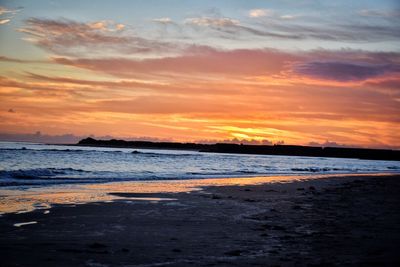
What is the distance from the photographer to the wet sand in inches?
263

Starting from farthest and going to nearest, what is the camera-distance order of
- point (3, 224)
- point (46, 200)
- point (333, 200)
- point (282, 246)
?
point (333, 200) → point (46, 200) → point (3, 224) → point (282, 246)

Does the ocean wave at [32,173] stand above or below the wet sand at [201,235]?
below

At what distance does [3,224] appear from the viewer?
9273 millimetres

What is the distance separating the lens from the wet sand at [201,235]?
21.9ft

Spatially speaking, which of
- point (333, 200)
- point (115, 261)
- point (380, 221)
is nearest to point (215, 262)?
point (115, 261)

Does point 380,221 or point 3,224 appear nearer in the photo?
point 3,224

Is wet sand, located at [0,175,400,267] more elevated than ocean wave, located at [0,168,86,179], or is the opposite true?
wet sand, located at [0,175,400,267]

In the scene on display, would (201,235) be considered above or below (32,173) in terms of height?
above

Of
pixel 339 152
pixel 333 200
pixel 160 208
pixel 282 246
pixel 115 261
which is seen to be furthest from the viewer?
pixel 339 152

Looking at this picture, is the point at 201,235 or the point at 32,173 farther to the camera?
the point at 32,173

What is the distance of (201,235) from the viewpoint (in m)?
8.77

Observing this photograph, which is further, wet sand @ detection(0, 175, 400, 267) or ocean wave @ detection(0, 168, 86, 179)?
ocean wave @ detection(0, 168, 86, 179)

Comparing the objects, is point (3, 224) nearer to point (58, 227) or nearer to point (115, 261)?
point (58, 227)

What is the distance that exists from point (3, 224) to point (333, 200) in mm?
11557
